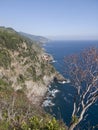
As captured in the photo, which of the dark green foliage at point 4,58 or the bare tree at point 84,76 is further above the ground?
the bare tree at point 84,76

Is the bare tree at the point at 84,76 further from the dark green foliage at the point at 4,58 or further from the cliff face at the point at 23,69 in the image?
the dark green foliage at the point at 4,58

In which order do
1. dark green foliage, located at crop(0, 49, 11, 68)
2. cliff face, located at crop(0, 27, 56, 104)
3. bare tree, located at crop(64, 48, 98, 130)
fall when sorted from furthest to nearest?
dark green foliage, located at crop(0, 49, 11, 68), cliff face, located at crop(0, 27, 56, 104), bare tree, located at crop(64, 48, 98, 130)

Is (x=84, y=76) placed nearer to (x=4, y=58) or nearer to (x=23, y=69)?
(x=4, y=58)

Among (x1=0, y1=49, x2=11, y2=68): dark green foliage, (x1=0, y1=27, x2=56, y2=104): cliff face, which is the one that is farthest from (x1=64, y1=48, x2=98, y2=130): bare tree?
(x1=0, y1=49, x2=11, y2=68): dark green foliage

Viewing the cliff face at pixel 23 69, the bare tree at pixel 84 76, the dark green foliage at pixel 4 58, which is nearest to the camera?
the bare tree at pixel 84 76

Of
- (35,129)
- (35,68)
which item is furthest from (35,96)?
(35,129)

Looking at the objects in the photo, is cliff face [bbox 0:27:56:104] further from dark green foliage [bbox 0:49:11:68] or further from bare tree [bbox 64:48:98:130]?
bare tree [bbox 64:48:98:130]

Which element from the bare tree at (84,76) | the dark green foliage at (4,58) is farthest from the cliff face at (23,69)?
the bare tree at (84,76)

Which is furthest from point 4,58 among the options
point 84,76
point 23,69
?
point 84,76
